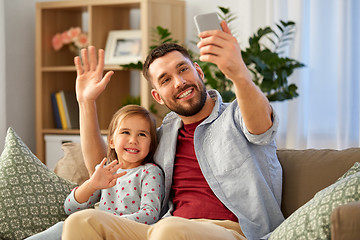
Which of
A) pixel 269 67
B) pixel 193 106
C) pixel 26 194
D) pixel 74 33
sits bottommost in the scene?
pixel 26 194

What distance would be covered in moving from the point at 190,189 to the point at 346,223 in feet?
2.81

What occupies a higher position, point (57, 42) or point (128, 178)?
point (57, 42)

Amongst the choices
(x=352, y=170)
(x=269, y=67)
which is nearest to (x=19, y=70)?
(x=269, y=67)

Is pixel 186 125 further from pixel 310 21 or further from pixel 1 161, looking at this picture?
pixel 310 21

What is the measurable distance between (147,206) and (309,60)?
2164 mm

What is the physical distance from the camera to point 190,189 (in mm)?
2213

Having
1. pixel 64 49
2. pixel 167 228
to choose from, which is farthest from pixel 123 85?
pixel 167 228

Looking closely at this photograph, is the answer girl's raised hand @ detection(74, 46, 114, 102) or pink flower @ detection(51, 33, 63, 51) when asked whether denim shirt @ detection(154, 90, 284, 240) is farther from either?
pink flower @ detection(51, 33, 63, 51)

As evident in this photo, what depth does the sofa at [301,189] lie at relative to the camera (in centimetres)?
163

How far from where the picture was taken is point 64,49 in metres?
4.86

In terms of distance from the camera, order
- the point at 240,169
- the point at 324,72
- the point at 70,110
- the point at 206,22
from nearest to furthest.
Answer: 1. the point at 206,22
2. the point at 240,169
3. the point at 324,72
4. the point at 70,110

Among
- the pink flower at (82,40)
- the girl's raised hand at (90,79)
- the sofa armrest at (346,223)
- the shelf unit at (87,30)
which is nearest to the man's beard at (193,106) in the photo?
the girl's raised hand at (90,79)

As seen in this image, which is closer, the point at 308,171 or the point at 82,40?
the point at 308,171

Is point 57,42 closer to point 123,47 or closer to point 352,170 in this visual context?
point 123,47
